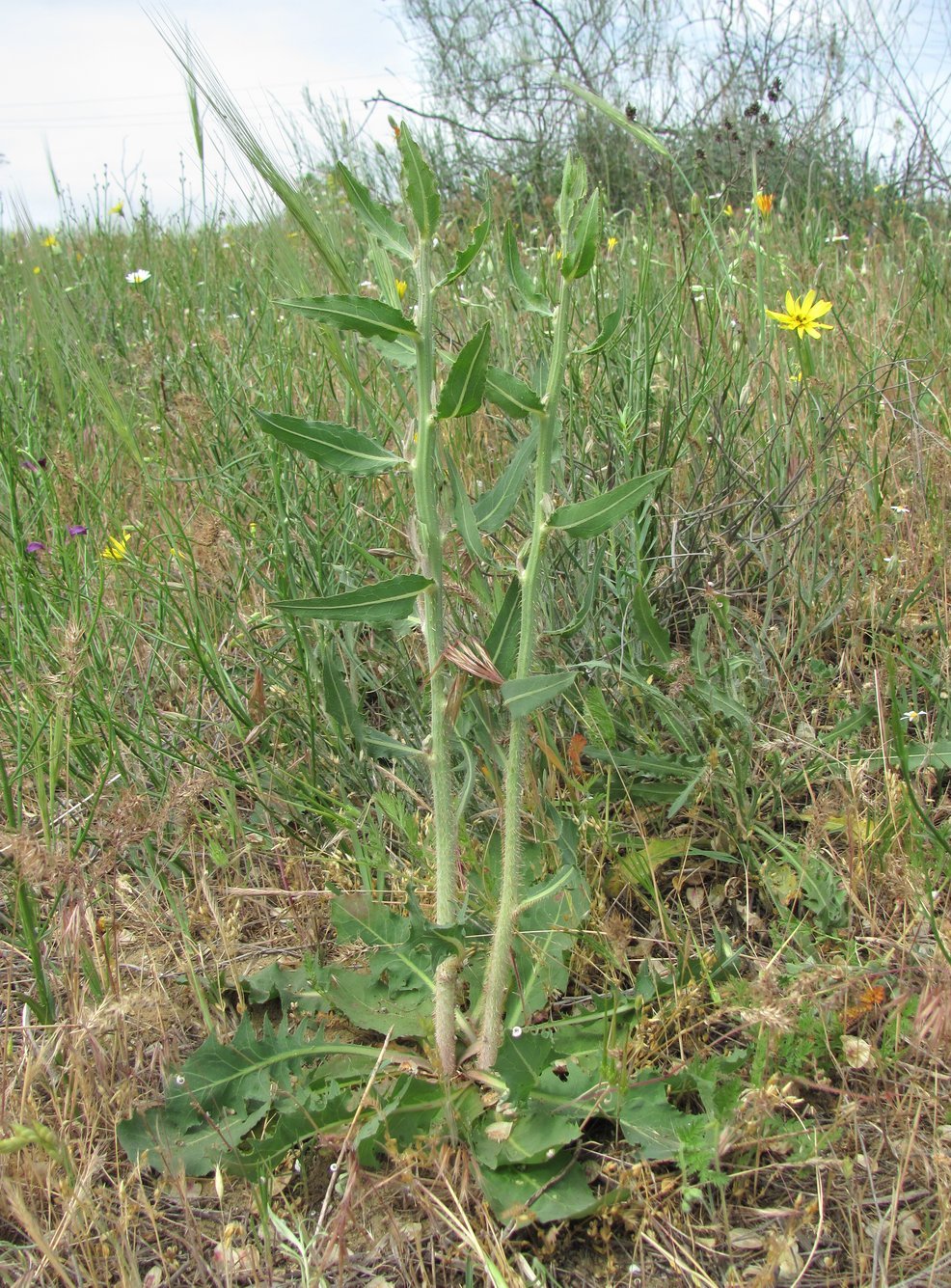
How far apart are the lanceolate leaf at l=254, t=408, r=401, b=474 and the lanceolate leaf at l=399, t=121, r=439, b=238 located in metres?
0.23

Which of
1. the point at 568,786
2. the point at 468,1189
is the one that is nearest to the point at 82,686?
the point at 568,786

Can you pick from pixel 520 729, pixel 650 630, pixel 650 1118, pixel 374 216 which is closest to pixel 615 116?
pixel 374 216

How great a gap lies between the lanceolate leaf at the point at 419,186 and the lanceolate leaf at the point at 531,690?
49 centimetres

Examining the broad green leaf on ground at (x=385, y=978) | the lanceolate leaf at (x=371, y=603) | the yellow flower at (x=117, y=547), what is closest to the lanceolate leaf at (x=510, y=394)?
the lanceolate leaf at (x=371, y=603)

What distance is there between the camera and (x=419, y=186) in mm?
1003

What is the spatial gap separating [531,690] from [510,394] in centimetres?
33

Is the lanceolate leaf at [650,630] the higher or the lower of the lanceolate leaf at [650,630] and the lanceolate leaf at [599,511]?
the lower

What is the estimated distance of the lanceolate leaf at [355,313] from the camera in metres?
1.01

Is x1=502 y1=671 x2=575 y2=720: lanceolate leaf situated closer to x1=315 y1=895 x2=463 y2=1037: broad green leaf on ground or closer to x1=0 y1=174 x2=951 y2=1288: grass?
x1=0 y1=174 x2=951 y2=1288: grass

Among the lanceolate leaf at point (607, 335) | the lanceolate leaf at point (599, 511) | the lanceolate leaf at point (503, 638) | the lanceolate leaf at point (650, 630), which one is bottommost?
the lanceolate leaf at point (650, 630)

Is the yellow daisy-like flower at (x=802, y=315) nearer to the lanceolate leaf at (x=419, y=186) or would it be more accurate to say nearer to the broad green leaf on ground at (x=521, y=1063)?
the lanceolate leaf at (x=419, y=186)

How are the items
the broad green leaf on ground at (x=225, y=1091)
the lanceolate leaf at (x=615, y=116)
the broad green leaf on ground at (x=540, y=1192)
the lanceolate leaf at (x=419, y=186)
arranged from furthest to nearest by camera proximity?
1. the broad green leaf on ground at (x=225, y=1091)
2. the broad green leaf on ground at (x=540, y=1192)
3. the lanceolate leaf at (x=419, y=186)
4. the lanceolate leaf at (x=615, y=116)

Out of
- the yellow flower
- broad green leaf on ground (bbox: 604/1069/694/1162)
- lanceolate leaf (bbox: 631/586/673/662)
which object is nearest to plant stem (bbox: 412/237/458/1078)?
broad green leaf on ground (bbox: 604/1069/694/1162)

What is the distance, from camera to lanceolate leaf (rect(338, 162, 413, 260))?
3.38ft
